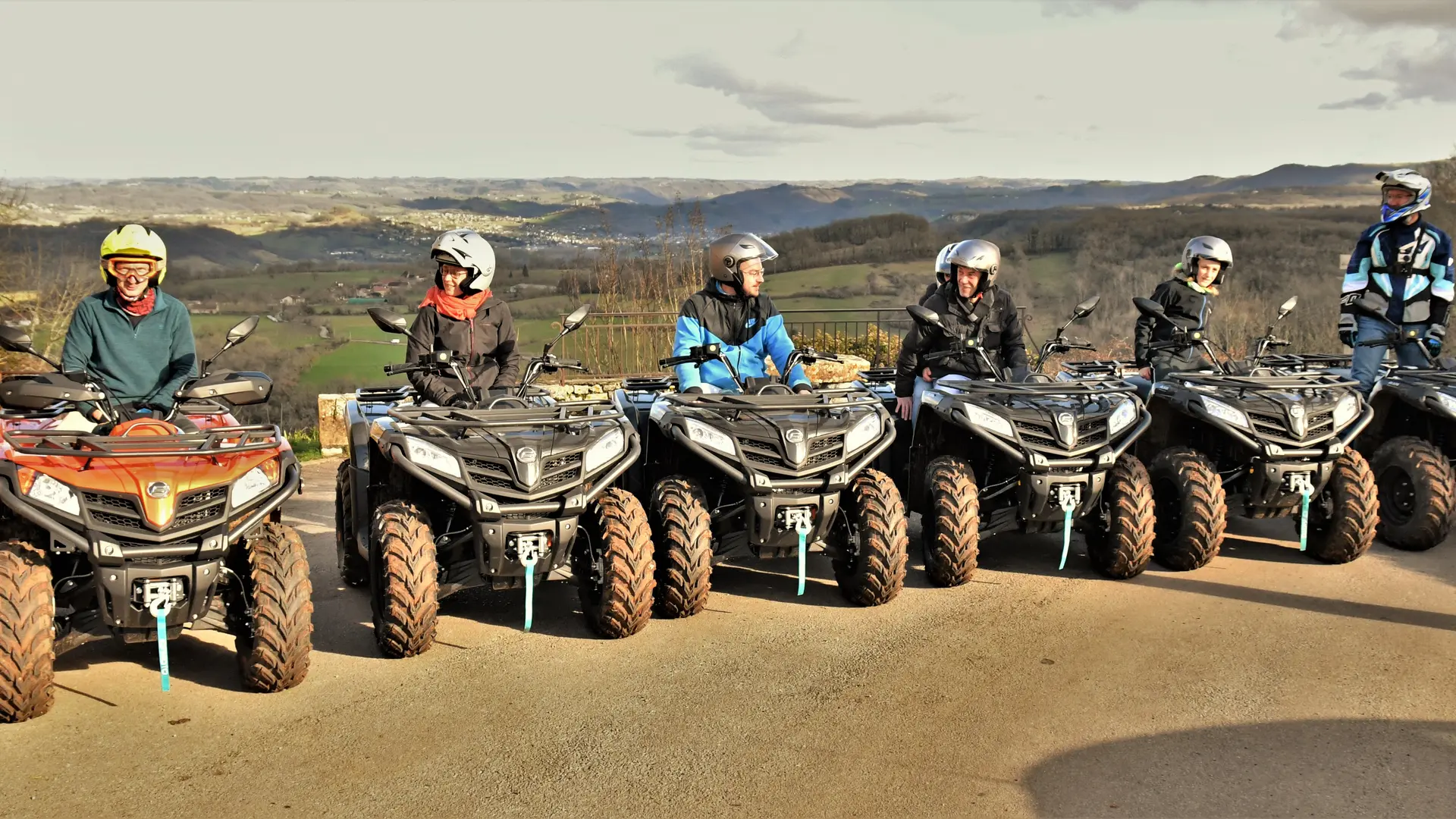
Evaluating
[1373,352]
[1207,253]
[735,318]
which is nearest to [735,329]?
[735,318]

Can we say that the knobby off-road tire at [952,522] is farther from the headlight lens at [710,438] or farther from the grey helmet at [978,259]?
the grey helmet at [978,259]

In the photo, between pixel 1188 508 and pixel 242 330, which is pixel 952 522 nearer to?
pixel 1188 508

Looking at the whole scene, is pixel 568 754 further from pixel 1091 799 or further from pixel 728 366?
pixel 728 366

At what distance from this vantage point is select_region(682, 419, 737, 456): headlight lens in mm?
7211

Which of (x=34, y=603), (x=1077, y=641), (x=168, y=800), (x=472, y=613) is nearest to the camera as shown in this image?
(x=168, y=800)

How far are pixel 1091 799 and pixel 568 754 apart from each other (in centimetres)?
212

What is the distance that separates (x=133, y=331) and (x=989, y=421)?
4930 millimetres

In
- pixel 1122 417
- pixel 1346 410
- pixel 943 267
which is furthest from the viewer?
pixel 943 267

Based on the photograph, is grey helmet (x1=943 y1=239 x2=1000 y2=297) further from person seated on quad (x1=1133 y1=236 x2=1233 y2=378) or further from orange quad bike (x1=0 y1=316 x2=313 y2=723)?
orange quad bike (x1=0 y1=316 x2=313 y2=723)

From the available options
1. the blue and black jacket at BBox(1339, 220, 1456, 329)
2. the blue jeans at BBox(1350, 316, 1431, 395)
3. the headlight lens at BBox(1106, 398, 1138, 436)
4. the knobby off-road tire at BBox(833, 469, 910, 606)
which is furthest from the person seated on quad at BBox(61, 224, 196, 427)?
the blue and black jacket at BBox(1339, 220, 1456, 329)

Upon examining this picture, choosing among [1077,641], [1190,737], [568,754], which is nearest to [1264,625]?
[1077,641]

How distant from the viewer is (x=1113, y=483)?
8047 mm

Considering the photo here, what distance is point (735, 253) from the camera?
864 cm

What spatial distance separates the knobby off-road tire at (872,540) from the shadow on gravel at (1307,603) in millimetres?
1821
